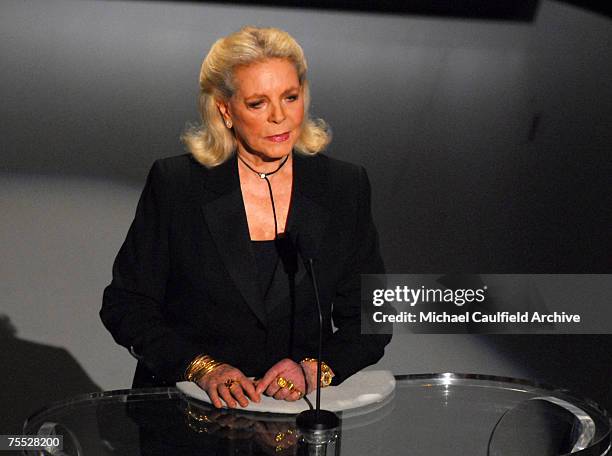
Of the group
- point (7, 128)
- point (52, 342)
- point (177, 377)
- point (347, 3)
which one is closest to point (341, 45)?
point (347, 3)

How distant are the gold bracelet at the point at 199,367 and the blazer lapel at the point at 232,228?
0.23 meters

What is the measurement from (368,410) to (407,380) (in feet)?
0.57

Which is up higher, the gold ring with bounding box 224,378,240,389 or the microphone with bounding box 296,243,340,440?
the gold ring with bounding box 224,378,240,389

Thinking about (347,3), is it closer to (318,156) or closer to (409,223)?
(409,223)

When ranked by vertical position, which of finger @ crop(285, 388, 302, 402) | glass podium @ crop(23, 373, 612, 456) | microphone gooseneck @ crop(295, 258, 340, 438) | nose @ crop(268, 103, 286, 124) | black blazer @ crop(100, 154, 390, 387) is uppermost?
nose @ crop(268, 103, 286, 124)

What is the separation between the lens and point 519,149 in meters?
4.64

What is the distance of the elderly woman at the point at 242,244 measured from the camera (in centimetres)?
237

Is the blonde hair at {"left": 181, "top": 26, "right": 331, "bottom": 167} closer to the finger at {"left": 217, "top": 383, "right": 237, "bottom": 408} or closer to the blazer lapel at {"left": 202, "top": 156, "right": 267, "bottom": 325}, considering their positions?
the blazer lapel at {"left": 202, "top": 156, "right": 267, "bottom": 325}

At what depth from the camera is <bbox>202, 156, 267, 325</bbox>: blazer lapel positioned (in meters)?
2.42

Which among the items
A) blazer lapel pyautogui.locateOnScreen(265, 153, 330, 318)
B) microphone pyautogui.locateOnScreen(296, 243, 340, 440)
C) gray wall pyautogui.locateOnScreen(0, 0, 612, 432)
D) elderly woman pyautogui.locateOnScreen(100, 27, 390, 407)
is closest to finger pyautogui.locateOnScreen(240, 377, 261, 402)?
microphone pyautogui.locateOnScreen(296, 243, 340, 440)

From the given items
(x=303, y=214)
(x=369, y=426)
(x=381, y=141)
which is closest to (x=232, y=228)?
A: (x=303, y=214)

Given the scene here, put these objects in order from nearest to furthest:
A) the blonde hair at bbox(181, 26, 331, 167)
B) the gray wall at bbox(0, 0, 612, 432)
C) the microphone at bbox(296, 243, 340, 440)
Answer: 1. the microphone at bbox(296, 243, 340, 440)
2. the blonde hair at bbox(181, 26, 331, 167)
3. the gray wall at bbox(0, 0, 612, 432)

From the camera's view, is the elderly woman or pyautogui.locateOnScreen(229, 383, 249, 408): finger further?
the elderly woman

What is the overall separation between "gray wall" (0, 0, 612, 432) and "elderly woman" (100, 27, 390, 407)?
4.70ft
